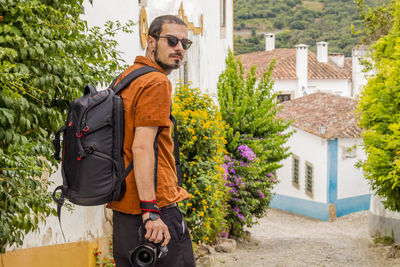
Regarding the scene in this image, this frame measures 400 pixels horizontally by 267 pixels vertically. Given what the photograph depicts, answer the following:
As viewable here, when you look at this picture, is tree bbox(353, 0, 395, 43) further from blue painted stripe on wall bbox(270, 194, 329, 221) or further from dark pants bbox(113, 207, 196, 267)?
dark pants bbox(113, 207, 196, 267)

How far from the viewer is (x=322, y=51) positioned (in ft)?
127

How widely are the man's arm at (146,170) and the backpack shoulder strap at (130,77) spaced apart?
0.24m

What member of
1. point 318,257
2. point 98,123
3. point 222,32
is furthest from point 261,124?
point 98,123

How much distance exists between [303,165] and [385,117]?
51.1ft

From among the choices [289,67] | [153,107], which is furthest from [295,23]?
[153,107]

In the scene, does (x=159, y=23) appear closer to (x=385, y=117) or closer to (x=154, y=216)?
(x=154, y=216)

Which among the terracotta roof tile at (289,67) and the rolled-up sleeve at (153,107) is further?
the terracotta roof tile at (289,67)

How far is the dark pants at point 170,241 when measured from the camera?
112 inches

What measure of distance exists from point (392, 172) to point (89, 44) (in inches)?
325

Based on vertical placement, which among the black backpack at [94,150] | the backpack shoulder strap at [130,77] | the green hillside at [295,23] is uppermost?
the green hillside at [295,23]

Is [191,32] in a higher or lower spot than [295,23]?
lower

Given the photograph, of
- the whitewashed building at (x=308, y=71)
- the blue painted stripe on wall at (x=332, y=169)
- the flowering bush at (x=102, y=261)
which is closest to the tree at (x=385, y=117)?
the flowering bush at (x=102, y=261)

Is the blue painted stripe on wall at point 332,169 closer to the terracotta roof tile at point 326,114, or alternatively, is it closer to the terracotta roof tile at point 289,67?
the terracotta roof tile at point 326,114

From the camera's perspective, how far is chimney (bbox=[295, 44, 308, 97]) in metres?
35.8
